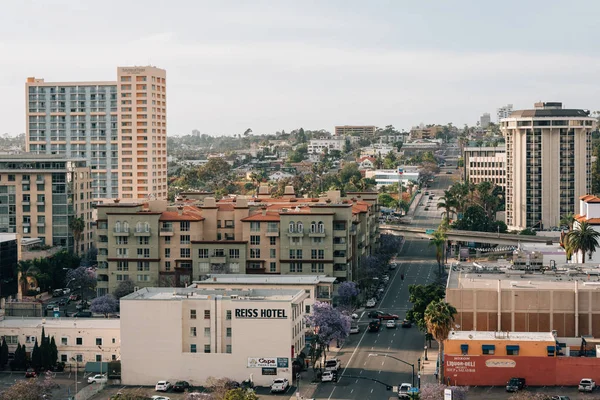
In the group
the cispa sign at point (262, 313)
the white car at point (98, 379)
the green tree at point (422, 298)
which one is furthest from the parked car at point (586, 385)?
the white car at point (98, 379)

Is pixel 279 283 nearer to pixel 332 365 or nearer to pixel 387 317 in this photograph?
pixel 387 317

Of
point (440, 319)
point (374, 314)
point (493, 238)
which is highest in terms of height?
point (440, 319)

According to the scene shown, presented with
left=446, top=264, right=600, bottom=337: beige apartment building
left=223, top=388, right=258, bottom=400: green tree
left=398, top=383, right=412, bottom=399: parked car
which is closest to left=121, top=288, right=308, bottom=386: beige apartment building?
left=398, top=383, right=412, bottom=399: parked car

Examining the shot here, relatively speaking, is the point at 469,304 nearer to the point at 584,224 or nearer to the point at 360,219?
the point at 584,224

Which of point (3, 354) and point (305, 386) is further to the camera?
point (3, 354)

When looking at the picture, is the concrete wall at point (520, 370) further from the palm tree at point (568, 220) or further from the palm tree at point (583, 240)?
the palm tree at point (568, 220)

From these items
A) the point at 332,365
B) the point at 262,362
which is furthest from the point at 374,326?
the point at 262,362
